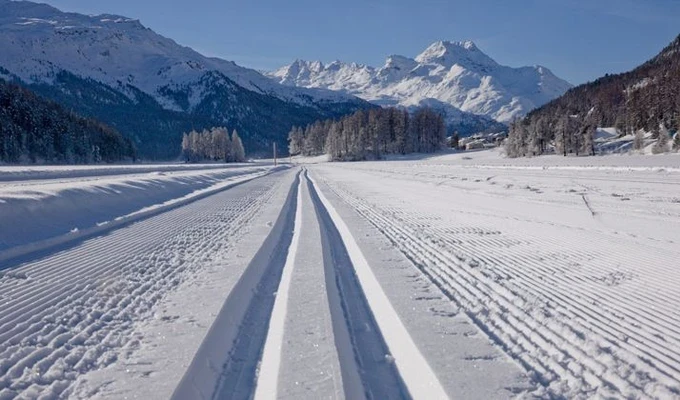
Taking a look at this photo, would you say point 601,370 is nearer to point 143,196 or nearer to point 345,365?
point 345,365

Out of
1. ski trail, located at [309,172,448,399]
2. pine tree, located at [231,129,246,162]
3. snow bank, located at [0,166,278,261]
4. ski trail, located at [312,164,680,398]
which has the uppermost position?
pine tree, located at [231,129,246,162]

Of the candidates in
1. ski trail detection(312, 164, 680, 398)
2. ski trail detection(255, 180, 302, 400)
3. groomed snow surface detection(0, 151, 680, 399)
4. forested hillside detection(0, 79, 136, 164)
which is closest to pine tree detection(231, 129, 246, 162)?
forested hillside detection(0, 79, 136, 164)

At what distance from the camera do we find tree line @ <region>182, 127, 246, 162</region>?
130 metres

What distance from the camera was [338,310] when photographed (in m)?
5.24

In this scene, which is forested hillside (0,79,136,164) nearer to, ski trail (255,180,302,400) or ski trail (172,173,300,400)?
ski trail (172,173,300,400)

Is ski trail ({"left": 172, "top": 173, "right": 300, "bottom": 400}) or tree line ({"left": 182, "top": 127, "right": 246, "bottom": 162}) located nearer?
ski trail ({"left": 172, "top": 173, "right": 300, "bottom": 400})

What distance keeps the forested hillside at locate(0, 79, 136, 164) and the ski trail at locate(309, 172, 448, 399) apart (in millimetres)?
75522

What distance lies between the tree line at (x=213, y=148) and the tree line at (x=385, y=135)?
28625mm

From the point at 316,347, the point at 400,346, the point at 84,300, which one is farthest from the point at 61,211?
the point at 400,346

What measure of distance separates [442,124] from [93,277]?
11915 cm

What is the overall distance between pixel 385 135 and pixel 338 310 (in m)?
112

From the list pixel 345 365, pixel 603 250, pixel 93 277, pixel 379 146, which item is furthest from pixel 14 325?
pixel 379 146

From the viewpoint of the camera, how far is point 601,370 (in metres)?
3.65

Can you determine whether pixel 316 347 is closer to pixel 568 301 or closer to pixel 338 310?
pixel 338 310
